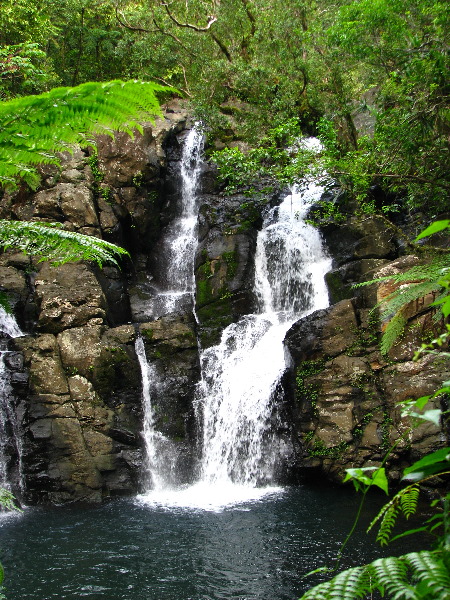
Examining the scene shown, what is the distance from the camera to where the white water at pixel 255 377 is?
10.2 meters

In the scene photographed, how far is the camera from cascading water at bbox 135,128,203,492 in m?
10.8

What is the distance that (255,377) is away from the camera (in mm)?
11305

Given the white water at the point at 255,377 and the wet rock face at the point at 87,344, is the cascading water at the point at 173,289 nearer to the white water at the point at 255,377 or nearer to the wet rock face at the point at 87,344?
the wet rock face at the point at 87,344

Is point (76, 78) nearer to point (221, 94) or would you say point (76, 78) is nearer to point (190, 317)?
point (221, 94)

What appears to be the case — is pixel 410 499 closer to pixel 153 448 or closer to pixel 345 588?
pixel 345 588

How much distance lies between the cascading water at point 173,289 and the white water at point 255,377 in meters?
0.61

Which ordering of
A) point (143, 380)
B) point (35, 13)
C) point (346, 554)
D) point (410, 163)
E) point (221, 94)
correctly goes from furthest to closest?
1. point (221, 94)
2. point (35, 13)
3. point (143, 380)
4. point (410, 163)
5. point (346, 554)

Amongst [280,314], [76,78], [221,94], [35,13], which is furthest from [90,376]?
[76,78]

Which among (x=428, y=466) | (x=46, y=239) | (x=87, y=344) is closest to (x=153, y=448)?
(x=87, y=344)

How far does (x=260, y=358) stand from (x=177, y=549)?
5.41 m

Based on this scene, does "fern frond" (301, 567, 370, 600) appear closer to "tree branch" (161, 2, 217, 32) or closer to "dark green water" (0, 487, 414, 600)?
"dark green water" (0, 487, 414, 600)

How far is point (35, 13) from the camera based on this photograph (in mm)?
16109

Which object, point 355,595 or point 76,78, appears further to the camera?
point 76,78

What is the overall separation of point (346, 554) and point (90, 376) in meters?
6.77
